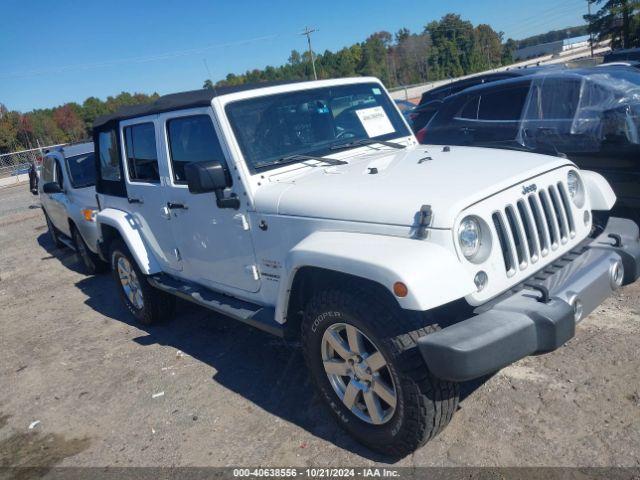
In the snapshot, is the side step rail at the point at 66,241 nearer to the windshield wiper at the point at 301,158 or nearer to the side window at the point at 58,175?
the side window at the point at 58,175

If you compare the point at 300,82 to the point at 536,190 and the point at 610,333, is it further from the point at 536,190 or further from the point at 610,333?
the point at 610,333

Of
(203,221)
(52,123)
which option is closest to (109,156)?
(203,221)

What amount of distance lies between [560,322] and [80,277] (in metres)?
7.28

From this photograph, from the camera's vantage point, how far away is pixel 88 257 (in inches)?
314

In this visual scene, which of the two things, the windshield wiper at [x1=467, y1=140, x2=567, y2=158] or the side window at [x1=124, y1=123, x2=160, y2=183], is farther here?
the windshield wiper at [x1=467, y1=140, x2=567, y2=158]

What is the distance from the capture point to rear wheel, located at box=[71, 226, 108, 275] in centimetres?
794

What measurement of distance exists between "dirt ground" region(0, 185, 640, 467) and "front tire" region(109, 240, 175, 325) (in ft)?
0.57

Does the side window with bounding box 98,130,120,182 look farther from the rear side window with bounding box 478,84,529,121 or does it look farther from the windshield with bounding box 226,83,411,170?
the rear side window with bounding box 478,84,529,121

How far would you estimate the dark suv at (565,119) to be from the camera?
4984mm

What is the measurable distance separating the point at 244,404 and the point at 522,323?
212 cm

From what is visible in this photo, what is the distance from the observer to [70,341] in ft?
18.6

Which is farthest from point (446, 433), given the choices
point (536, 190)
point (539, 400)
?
point (536, 190)

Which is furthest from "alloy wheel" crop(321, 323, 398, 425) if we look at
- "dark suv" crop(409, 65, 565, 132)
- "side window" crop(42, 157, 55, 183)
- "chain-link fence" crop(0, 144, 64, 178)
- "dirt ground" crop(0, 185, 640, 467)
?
"chain-link fence" crop(0, 144, 64, 178)

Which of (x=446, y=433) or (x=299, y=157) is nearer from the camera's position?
(x=446, y=433)
